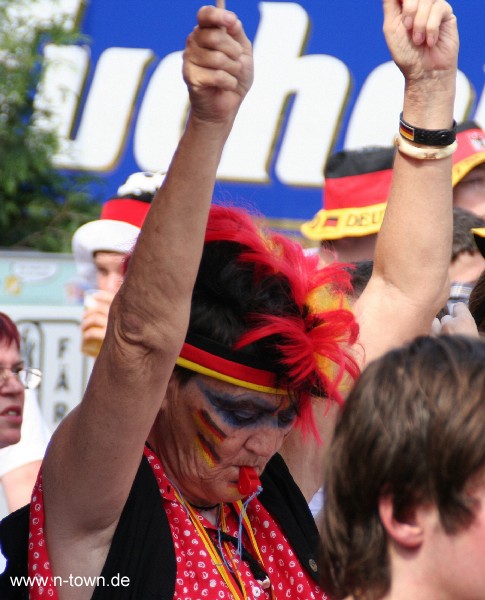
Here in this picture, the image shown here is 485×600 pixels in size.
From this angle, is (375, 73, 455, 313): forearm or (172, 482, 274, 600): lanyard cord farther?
(375, 73, 455, 313): forearm

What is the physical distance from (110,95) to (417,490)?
15.7 ft

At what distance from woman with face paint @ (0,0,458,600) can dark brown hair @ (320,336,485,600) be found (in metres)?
0.33

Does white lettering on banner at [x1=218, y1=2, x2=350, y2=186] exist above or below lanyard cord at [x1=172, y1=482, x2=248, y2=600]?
above

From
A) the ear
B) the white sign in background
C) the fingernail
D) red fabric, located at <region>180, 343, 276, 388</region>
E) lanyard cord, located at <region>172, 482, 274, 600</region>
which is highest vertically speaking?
the fingernail

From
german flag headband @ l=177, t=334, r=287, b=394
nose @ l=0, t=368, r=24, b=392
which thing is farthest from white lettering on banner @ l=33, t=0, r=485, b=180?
german flag headband @ l=177, t=334, r=287, b=394

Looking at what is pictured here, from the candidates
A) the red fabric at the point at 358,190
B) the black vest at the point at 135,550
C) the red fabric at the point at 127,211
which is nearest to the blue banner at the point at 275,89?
the red fabric at the point at 358,190

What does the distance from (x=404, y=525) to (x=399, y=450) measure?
3.4 inches

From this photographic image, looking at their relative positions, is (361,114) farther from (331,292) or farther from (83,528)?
(83,528)

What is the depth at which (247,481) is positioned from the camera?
5.73 ft

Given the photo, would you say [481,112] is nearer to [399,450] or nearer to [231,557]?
[231,557]

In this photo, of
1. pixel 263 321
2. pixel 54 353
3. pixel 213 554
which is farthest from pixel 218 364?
pixel 54 353

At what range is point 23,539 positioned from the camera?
1.64m

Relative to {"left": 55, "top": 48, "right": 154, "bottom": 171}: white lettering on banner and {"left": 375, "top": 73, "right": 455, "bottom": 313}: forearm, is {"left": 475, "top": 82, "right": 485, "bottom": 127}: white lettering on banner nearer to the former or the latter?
{"left": 55, "top": 48, "right": 154, "bottom": 171}: white lettering on banner

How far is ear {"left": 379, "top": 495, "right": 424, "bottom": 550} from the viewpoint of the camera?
47.6 inches
